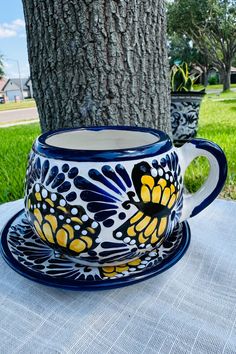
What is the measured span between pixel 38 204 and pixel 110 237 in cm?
9

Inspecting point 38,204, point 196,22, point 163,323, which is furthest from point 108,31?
point 196,22

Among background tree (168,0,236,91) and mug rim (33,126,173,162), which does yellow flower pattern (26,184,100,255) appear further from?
background tree (168,0,236,91)

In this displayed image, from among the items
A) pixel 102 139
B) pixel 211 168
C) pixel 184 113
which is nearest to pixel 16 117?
pixel 184 113

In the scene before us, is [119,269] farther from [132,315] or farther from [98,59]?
[98,59]

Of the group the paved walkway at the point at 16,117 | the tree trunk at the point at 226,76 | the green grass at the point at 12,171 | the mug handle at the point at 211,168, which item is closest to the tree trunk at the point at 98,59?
the mug handle at the point at 211,168

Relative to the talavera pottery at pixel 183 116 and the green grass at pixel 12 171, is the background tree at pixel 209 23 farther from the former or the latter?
the talavera pottery at pixel 183 116

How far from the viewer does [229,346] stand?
0.29 m

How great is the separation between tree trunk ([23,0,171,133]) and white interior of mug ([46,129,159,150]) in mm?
136

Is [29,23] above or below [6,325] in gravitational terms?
above

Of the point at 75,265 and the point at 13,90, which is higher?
the point at 75,265

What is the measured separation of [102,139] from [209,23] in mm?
10441

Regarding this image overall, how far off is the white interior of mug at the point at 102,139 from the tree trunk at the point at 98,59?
0.45 ft

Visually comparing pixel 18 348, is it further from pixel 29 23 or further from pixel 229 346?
pixel 29 23

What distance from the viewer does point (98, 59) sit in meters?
0.56
